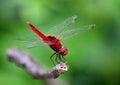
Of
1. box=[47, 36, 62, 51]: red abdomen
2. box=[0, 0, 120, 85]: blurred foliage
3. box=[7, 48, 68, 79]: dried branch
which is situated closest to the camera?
box=[47, 36, 62, 51]: red abdomen

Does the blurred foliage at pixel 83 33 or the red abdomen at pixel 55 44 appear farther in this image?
the blurred foliage at pixel 83 33

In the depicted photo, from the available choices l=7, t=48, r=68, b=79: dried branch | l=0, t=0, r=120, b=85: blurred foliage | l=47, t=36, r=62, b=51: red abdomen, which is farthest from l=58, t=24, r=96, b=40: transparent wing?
l=0, t=0, r=120, b=85: blurred foliage

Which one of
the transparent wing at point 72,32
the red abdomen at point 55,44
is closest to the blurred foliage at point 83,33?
the transparent wing at point 72,32

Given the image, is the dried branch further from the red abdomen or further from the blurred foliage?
the blurred foliage

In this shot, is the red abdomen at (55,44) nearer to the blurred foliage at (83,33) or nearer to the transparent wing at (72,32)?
the transparent wing at (72,32)

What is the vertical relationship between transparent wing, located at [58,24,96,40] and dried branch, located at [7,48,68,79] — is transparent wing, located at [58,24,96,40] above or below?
below

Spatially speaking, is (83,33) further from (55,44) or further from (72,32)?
(55,44)

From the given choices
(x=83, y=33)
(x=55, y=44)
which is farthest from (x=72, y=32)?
(x=83, y=33)

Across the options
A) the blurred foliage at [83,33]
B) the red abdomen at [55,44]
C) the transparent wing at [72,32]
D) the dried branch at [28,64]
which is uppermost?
the blurred foliage at [83,33]

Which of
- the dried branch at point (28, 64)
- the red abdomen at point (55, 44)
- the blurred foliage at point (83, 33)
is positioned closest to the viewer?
the red abdomen at point (55, 44)
